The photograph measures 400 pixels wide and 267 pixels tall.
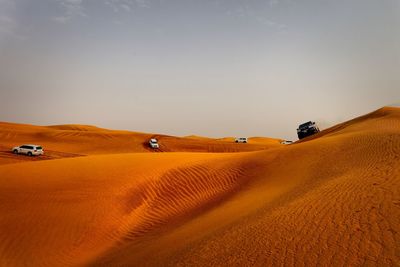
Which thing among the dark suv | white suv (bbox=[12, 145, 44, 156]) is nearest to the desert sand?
white suv (bbox=[12, 145, 44, 156])

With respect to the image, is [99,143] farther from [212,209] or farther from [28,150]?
[212,209]

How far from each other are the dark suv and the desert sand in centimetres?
2102

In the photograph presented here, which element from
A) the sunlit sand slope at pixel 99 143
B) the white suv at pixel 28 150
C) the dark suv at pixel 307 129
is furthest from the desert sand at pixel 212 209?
the sunlit sand slope at pixel 99 143

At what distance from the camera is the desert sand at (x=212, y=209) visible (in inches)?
202

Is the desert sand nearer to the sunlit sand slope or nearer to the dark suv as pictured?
the dark suv

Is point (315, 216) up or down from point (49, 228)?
down

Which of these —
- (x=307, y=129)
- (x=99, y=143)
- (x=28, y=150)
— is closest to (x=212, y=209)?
(x=28, y=150)

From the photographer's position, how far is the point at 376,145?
472 inches

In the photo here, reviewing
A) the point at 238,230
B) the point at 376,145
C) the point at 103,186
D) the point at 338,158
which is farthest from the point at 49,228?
the point at 376,145

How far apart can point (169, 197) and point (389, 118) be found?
19.6 metres

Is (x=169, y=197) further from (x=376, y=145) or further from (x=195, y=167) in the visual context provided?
(x=376, y=145)

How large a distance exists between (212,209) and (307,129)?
27860 millimetres

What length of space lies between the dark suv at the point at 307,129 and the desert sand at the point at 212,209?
21.0 m

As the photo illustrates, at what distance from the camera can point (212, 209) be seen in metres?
10.3
